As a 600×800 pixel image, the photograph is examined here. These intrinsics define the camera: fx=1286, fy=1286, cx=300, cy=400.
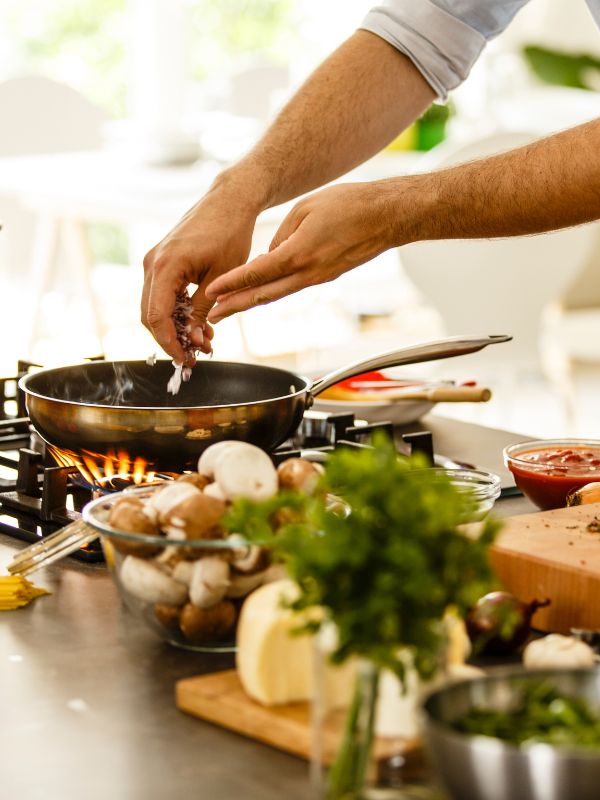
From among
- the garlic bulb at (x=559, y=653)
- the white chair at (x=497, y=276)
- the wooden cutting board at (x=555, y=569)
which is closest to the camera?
the garlic bulb at (x=559, y=653)

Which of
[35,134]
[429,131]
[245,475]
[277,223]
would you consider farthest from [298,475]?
[35,134]

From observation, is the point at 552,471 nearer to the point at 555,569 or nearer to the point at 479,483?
the point at 479,483

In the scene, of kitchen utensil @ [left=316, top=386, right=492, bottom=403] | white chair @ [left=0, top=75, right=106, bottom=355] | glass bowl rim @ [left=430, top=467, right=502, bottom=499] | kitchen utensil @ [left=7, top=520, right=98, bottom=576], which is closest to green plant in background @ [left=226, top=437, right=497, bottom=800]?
kitchen utensil @ [left=7, top=520, right=98, bottom=576]

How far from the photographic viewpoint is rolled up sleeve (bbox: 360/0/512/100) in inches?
79.2

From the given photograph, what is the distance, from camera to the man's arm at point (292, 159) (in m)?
1.60

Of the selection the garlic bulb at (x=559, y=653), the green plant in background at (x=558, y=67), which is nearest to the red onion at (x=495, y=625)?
the garlic bulb at (x=559, y=653)

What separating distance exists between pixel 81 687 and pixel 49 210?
3.86m

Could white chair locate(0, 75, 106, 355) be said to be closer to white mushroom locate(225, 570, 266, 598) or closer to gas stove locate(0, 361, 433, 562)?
gas stove locate(0, 361, 433, 562)

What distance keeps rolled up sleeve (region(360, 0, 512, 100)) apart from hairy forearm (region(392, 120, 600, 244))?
0.51 meters

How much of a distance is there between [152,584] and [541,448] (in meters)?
0.69

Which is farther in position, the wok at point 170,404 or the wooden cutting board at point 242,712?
the wok at point 170,404

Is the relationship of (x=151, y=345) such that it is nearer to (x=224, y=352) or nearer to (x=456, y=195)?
(x=224, y=352)

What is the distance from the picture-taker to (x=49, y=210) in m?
4.66

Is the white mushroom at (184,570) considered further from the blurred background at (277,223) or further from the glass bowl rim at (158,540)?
the blurred background at (277,223)
